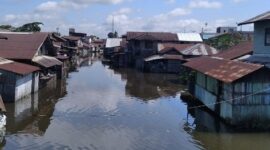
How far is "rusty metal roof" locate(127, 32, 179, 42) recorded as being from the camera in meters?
72.2

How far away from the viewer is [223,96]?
84.5 feet

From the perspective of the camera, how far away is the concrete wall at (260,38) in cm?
2869

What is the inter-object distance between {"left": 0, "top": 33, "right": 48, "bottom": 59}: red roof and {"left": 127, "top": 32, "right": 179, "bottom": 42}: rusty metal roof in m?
30.2

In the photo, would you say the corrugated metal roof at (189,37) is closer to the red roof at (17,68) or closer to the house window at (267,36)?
the red roof at (17,68)

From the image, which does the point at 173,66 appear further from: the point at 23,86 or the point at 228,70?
the point at 228,70

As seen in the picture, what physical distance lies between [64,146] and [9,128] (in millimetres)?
5040

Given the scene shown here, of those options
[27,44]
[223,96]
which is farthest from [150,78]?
[223,96]

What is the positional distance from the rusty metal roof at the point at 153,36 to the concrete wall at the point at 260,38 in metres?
42.7

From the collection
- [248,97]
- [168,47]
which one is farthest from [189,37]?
[248,97]

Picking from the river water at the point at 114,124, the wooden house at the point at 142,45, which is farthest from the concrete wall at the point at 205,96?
the wooden house at the point at 142,45

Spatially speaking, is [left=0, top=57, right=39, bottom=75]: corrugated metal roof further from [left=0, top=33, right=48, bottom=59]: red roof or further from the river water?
[left=0, top=33, right=48, bottom=59]: red roof

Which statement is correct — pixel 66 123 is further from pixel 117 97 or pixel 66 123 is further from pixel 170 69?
pixel 170 69

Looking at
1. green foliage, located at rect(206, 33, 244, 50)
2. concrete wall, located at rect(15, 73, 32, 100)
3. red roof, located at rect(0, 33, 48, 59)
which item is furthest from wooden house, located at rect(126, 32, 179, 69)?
concrete wall, located at rect(15, 73, 32, 100)

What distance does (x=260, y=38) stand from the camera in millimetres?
29219
